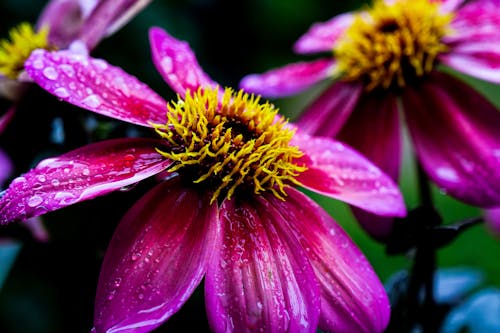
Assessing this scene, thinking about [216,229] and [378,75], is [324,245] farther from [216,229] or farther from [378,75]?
[378,75]

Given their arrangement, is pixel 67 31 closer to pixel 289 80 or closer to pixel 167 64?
pixel 167 64

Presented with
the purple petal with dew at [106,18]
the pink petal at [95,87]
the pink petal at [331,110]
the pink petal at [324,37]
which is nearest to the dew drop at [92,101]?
the pink petal at [95,87]

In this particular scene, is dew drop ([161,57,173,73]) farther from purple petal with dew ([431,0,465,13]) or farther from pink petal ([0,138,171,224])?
purple petal with dew ([431,0,465,13])

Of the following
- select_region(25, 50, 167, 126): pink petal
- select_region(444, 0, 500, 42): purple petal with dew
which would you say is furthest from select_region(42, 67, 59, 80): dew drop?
select_region(444, 0, 500, 42): purple petal with dew

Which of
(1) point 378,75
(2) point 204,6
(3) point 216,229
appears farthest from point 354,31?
(2) point 204,6

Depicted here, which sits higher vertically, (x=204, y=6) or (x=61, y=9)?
(x=61, y=9)

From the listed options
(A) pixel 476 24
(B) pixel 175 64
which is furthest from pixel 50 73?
(A) pixel 476 24
